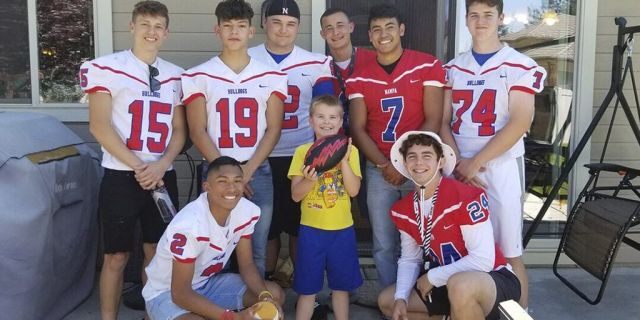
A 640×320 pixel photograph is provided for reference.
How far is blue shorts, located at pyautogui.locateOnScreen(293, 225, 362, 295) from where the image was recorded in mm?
2980

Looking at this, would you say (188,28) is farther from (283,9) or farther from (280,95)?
(280,95)

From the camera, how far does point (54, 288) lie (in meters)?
3.22

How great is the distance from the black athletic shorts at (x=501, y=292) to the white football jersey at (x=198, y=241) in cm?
91

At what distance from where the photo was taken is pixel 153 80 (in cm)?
311

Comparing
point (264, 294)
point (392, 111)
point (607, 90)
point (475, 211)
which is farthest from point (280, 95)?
point (607, 90)

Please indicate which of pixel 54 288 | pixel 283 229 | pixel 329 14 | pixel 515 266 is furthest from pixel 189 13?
pixel 515 266

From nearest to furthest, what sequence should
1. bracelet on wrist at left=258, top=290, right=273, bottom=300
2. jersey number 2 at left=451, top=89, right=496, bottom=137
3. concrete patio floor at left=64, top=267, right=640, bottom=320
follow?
bracelet on wrist at left=258, top=290, right=273, bottom=300 → jersey number 2 at left=451, top=89, right=496, bottom=137 → concrete patio floor at left=64, top=267, right=640, bottom=320

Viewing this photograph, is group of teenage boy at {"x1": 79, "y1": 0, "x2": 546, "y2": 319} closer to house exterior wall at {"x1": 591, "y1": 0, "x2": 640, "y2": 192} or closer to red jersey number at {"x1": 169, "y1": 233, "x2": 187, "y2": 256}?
red jersey number at {"x1": 169, "y1": 233, "x2": 187, "y2": 256}

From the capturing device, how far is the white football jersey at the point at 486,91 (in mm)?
3039

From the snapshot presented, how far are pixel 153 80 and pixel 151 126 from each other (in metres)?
0.24

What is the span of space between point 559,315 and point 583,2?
7.31 ft

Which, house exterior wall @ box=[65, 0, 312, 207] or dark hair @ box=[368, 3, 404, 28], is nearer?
dark hair @ box=[368, 3, 404, 28]

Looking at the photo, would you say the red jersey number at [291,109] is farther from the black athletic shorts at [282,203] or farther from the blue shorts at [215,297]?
the blue shorts at [215,297]

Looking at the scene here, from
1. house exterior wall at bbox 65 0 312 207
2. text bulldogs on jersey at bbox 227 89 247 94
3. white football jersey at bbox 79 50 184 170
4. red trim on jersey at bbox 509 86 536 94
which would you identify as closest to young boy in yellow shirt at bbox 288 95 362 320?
text bulldogs on jersey at bbox 227 89 247 94
